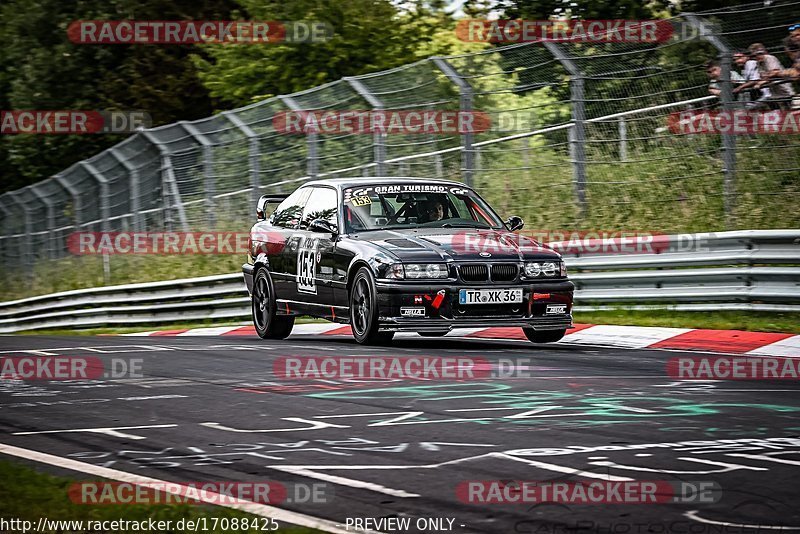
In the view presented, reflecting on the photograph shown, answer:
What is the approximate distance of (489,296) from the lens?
1162cm

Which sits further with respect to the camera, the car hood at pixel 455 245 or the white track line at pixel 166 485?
the car hood at pixel 455 245

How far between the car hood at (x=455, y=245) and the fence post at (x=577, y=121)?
3.85 metres

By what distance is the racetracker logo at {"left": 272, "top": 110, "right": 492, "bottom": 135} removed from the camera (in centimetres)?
1742

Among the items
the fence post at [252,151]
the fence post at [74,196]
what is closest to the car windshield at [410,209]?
the fence post at [252,151]

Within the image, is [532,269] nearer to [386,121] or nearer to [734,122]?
[734,122]

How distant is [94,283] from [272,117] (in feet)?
35.5

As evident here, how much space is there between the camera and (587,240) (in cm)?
1492

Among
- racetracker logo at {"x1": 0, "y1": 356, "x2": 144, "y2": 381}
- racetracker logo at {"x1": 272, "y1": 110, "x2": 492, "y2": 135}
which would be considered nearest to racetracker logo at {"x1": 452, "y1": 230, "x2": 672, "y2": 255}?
racetracker logo at {"x1": 272, "y1": 110, "x2": 492, "y2": 135}

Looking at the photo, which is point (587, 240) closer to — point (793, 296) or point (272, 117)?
point (793, 296)

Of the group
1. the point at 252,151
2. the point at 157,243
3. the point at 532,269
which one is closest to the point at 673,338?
the point at 532,269

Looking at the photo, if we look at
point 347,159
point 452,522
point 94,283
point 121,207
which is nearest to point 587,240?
point 347,159

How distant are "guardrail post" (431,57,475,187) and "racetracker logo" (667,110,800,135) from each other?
8.86 feet

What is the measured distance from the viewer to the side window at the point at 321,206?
518 inches

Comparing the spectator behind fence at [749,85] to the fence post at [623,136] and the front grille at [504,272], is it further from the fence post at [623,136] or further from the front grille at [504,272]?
the front grille at [504,272]
